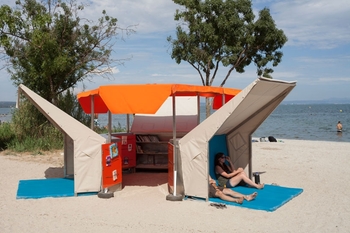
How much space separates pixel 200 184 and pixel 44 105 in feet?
12.2

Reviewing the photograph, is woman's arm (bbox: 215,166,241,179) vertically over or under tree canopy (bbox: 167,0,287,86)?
under

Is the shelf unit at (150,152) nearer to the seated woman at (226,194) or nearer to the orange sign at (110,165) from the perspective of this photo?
the orange sign at (110,165)

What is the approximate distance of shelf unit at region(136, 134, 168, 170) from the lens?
11.7 meters

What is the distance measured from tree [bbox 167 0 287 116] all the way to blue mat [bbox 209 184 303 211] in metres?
9.92

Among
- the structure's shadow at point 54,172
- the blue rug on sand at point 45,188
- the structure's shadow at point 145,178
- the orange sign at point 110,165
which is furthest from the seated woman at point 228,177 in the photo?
the structure's shadow at point 54,172

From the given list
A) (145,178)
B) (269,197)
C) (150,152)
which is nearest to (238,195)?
(269,197)

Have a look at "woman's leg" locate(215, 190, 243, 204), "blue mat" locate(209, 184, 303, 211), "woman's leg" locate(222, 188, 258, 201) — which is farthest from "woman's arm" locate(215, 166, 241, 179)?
"woman's leg" locate(215, 190, 243, 204)

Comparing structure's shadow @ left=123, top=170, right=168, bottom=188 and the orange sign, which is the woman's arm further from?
the orange sign

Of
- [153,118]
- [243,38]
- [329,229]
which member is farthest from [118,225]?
[243,38]

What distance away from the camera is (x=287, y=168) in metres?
12.0

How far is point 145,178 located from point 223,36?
10.5 meters

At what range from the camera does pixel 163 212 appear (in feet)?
23.5

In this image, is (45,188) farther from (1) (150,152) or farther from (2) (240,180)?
(2) (240,180)

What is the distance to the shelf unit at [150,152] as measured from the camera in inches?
460
